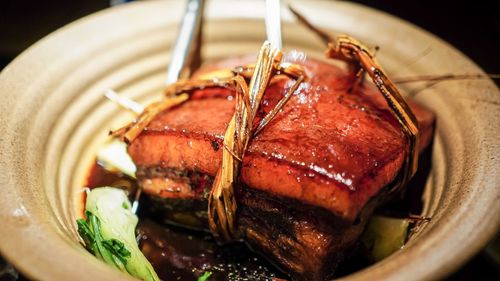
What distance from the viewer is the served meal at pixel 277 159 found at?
150 cm

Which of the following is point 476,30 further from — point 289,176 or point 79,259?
point 79,259

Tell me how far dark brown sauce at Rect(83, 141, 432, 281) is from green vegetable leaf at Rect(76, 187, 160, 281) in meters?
0.09

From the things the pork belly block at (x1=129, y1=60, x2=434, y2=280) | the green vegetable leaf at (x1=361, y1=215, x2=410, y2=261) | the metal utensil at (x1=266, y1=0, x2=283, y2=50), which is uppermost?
the metal utensil at (x1=266, y1=0, x2=283, y2=50)

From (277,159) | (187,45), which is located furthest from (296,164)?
(187,45)

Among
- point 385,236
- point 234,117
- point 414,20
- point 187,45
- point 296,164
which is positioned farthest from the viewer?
point 414,20

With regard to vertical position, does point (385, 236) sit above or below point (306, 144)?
below

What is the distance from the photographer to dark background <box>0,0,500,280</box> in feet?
9.70

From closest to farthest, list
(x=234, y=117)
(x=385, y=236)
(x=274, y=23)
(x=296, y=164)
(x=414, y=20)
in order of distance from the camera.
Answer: (x=296, y=164), (x=234, y=117), (x=385, y=236), (x=274, y=23), (x=414, y=20)

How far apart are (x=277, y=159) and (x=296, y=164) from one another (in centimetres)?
6

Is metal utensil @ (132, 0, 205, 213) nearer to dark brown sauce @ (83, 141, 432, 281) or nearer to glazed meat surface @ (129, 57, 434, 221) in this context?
glazed meat surface @ (129, 57, 434, 221)

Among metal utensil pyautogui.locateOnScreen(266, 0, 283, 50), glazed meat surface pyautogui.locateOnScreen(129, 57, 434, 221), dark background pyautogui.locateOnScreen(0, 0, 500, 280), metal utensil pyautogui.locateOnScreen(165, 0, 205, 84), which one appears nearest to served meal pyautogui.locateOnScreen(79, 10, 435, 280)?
glazed meat surface pyautogui.locateOnScreen(129, 57, 434, 221)

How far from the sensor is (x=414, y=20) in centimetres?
324

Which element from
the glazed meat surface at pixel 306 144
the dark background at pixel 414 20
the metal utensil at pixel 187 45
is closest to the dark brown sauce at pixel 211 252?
the glazed meat surface at pixel 306 144

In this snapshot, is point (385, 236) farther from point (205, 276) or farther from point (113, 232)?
point (113, 232)
